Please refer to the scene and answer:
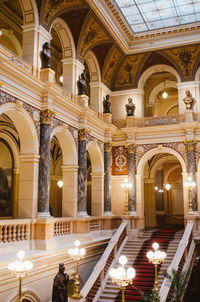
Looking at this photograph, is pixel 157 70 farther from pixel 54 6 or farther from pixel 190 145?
pixel 54 6

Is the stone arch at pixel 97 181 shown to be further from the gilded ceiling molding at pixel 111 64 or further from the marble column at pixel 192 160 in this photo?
the marble column at pixel 192 160

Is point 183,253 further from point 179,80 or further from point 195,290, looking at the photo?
point 179,80

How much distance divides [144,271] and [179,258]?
1.56m

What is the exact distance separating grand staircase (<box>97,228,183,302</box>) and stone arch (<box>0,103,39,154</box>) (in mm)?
5485

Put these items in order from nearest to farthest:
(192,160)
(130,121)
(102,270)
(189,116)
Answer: (102,270), (192,160), (189,116), (130,121)

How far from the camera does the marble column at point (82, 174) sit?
14789 mm

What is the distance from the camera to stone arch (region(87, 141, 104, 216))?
17.2 metres

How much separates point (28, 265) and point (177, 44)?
45.1ft

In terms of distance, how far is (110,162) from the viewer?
1817 centimetres

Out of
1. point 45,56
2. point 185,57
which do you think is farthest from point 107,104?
point 45,56

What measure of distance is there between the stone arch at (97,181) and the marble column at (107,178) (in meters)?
0.30

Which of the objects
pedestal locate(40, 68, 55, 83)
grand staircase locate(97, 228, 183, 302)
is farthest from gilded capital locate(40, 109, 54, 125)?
grand staircase locate(97, 228, 183, 302)

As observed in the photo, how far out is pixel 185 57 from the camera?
18.2 meters

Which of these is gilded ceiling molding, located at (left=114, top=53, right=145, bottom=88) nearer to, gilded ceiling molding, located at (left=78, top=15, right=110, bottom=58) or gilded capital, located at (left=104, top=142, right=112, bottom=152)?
gilded ceiling molding, located at (left=78, top=15, right=110, bottom=58)
